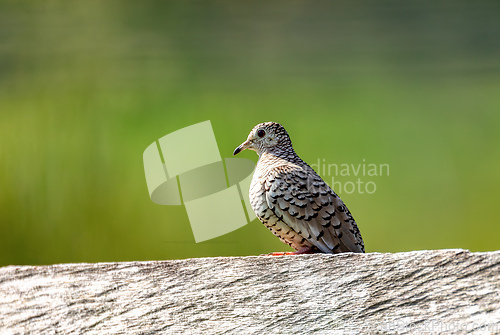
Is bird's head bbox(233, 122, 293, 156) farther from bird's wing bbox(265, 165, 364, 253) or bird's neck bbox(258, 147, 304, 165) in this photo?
bird's wing bbox(265, 165, 364, 253)

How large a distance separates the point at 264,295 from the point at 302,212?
31cm

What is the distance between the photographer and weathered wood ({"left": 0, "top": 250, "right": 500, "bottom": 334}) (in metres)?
1.14

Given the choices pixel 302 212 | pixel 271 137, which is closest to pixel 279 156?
pixel 271 137

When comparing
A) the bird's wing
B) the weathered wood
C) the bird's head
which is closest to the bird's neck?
the bird's head

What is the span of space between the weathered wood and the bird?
19 centimetres

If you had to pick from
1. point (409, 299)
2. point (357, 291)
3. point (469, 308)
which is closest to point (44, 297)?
point (357, 291)

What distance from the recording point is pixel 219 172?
2.04m

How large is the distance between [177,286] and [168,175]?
2.78 ft

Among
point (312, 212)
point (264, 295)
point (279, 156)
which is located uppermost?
point (279, 156)

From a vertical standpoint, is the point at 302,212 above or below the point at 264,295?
above

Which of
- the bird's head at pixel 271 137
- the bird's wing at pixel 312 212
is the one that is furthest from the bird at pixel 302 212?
the bird's head at pixel 271 137

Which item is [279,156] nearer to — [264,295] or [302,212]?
[302,212]

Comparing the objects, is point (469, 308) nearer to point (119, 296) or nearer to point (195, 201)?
point (119, 296)

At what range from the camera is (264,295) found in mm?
1217
